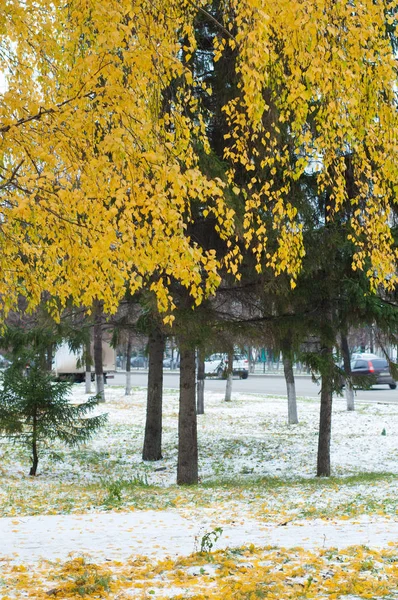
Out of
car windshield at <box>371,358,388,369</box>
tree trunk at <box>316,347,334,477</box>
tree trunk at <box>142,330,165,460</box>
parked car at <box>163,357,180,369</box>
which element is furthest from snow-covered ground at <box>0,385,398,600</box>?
parked car at <box>163,357,180,369</box>

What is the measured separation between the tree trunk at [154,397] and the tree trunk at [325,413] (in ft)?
12.7

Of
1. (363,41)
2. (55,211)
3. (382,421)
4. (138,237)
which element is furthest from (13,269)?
(382,421)

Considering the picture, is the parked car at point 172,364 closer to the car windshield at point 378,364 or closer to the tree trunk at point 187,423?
the car windshield at point 378,364

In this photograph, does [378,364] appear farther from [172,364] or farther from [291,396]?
[172,364]

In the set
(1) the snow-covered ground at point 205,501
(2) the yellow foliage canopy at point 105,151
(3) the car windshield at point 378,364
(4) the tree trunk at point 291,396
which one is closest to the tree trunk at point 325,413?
(1) the snow-covered ground at point 205,501

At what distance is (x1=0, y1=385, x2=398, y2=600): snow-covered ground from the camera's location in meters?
6.02

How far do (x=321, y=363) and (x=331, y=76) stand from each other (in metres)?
6.49

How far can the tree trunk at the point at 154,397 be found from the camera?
15.1 meters

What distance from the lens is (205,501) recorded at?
394 inches

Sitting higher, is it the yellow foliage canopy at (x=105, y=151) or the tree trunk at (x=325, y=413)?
the yellow foliage canopy at (x=105, y=151)

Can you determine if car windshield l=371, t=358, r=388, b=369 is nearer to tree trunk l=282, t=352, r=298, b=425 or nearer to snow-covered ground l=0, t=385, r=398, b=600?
snow-covered ground l=0, t=385, r=398, b=600

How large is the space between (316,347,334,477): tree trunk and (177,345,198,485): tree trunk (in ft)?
7.11

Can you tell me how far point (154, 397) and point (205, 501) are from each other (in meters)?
5.33

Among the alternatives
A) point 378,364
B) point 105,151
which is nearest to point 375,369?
point 378,364
